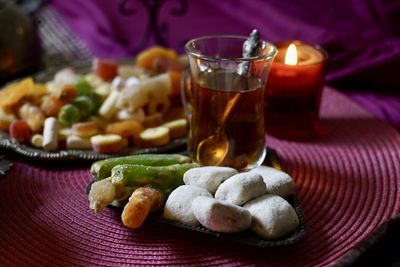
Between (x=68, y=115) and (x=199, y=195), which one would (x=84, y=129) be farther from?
(x=199, y=195)

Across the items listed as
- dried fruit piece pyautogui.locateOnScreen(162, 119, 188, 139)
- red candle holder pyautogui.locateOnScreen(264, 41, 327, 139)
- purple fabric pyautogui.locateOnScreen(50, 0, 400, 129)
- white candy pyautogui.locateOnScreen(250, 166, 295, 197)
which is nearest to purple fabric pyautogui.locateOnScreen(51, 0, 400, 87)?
purple fabric pyautogui.locateOnScreen(50, 0, 400, 129)

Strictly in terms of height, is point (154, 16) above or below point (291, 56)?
below

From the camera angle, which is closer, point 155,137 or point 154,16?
point 155,137

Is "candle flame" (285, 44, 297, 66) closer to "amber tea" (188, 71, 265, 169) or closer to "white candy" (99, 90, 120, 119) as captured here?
"amber tea" (188, 71, 265, 169)

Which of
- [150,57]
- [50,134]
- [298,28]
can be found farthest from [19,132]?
[298,28]

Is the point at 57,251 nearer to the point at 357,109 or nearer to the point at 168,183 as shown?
the point at 168,183

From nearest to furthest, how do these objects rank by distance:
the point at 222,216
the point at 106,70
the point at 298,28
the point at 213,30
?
the point at 222,216, the point at 106,70, the point at 298,28, the point at 213,30

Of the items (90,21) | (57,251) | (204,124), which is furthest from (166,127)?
(90,21)

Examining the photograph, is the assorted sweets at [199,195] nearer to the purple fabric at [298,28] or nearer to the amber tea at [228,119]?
the amber tea at [228,119]
